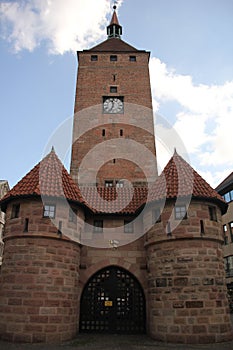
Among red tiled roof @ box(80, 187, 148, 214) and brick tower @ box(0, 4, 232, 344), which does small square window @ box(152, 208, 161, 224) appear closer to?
brick tower @ box(0, 4, 232, 344)

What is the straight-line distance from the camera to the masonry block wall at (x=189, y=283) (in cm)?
953

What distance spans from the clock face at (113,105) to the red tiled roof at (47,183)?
7939 mm

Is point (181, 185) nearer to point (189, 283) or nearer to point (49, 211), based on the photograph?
point (189, 283)

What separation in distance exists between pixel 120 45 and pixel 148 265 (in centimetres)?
1782

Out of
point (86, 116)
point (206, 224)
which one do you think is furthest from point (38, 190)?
point (86, 116)

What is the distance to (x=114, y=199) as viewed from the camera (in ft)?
44.3

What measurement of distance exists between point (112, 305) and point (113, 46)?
18831mm

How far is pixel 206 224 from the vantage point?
1070 cm

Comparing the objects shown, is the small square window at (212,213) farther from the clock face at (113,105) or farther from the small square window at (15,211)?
the clock face at (113,105)

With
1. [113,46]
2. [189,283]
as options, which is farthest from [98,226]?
[113,46]

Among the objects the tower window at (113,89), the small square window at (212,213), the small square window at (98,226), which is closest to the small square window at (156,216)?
the small square window at (212,213)

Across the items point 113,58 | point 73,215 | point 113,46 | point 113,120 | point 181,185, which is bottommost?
point 73,215

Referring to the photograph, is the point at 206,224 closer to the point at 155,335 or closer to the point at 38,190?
the point at 155,335

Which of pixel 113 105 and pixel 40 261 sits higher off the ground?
pixel 113 105
